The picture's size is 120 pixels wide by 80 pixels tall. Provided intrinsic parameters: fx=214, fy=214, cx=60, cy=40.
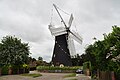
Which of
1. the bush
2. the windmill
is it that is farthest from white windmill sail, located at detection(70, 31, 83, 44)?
the bush

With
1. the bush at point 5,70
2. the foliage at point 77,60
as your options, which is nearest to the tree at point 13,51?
the bush at point 5,70

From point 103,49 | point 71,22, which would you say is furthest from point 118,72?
point 71,22

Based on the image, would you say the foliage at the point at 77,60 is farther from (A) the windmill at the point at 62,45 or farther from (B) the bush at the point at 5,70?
(B) the bush at the point at 5,70

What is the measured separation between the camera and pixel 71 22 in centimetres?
7588

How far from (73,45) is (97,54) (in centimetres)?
5266

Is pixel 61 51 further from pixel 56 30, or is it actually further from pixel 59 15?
pixel 59 15

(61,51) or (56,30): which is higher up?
(56,30)

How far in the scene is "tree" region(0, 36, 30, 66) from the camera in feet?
160

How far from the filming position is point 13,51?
163 feet

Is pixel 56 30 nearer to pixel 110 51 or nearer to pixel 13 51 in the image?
pixel 13 51

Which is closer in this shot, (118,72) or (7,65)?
(118,72)

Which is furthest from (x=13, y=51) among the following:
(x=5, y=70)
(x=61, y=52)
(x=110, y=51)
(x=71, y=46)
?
(x=110, y=51)

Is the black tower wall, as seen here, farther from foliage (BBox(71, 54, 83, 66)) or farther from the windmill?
foliage (BBox(71, 54, 83, 66))

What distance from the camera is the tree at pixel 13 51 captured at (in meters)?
48.9
